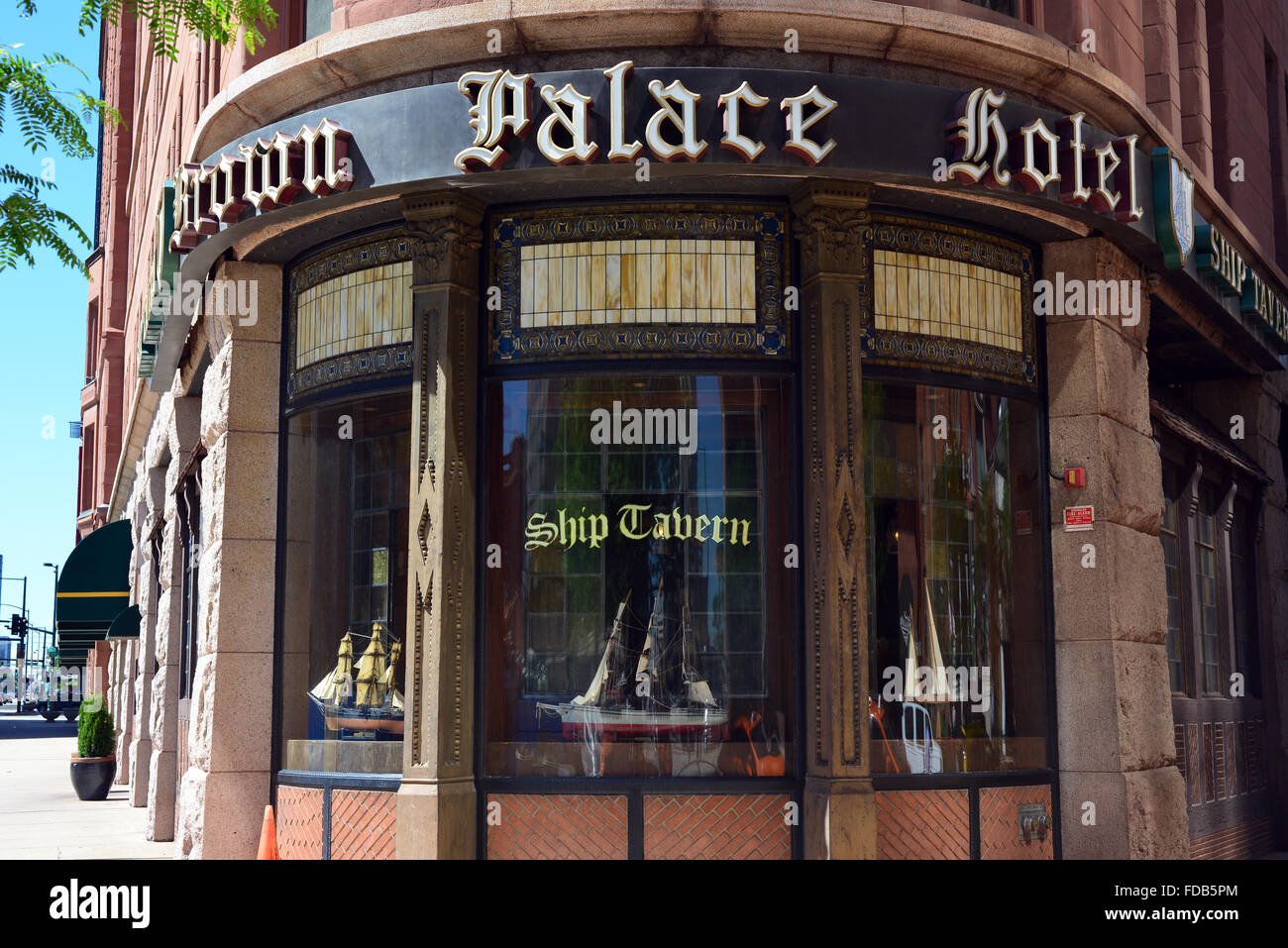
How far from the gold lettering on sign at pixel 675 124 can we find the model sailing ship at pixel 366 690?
467cm

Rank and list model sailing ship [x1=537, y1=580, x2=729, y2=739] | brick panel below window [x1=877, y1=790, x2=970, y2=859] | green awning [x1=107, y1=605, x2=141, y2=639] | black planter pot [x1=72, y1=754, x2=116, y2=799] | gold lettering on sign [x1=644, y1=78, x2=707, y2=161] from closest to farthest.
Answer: gold lettering on sign [x1=644, y1=78, x2=707, y2=161] → brick panel below window [x1=877, y1=790, x2=970, y2=859] → model sailing ship [x1=537, y1=580, x2=729, y2=739] → black planter pot [x1=72, y1=754, x2=116, y2=799] → green awning [x1=107, y1=605, x2=141, y2=639]

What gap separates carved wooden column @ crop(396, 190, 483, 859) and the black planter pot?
13.3m

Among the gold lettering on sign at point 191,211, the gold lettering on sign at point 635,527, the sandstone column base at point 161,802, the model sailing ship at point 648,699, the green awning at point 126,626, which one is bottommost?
the sandstone column base at point 161,802

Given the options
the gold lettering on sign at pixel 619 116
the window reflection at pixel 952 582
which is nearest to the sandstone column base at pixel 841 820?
the window reflection at pixel 952 582

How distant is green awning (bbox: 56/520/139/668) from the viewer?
2506cm

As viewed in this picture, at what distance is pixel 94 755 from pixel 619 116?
16.3m

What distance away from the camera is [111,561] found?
86.8ft

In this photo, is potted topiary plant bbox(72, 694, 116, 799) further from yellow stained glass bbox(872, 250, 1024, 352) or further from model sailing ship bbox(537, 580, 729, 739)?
yellow stained glass bbox(872, 250, 1024, 352)

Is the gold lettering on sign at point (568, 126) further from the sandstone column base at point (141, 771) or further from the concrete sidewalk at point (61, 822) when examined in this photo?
the sandstone column base at point (141, 771)

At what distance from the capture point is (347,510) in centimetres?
1228

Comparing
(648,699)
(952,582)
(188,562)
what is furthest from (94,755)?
(952,582)

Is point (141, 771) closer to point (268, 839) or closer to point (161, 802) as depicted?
point (161, 802)

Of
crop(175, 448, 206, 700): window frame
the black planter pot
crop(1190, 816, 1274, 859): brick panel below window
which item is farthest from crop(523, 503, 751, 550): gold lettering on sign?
the black planter pot

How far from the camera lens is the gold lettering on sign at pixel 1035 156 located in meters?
11.0
